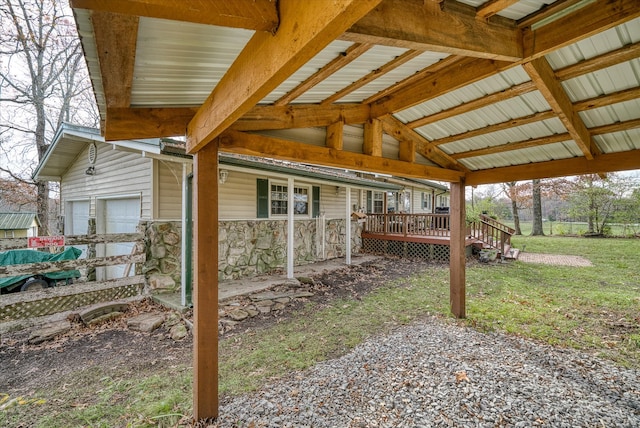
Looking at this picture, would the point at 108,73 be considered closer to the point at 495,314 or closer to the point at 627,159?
the point at 627,159

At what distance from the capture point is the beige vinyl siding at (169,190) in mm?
6105

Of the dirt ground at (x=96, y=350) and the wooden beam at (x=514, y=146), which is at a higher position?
the wooden beam at (x=514, y=146)

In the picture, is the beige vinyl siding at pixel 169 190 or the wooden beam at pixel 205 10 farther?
the beige vinyl siding at pixel 169 190

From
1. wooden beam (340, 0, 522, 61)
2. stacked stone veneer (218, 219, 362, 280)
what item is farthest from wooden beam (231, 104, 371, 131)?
stacked stone veneer (218, 219, 362, 280)

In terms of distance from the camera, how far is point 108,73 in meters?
1.68

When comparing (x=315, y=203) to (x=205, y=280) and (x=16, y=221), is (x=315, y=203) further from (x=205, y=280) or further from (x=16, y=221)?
(x=16, y=221)

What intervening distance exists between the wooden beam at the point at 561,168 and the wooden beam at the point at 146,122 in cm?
436

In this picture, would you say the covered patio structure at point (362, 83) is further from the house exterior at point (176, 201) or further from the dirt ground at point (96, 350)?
the house exterior at point (176, 201)

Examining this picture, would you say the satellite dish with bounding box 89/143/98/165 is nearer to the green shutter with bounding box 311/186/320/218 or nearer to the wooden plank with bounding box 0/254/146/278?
the wooden plank with bounding box 0/254/146/278

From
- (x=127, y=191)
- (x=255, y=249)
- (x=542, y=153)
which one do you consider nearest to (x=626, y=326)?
(x=542, y=153)

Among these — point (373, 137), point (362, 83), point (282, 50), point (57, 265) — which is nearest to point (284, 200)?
point (57, 265)

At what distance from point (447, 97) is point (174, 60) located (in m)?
2.65

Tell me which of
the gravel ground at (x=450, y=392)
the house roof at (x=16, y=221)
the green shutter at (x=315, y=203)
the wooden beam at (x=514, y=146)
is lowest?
the gravel ground at (x=450, y=392)

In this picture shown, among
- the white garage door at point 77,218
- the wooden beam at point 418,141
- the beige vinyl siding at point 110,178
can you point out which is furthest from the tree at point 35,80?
the wooden beam at point 418,141
